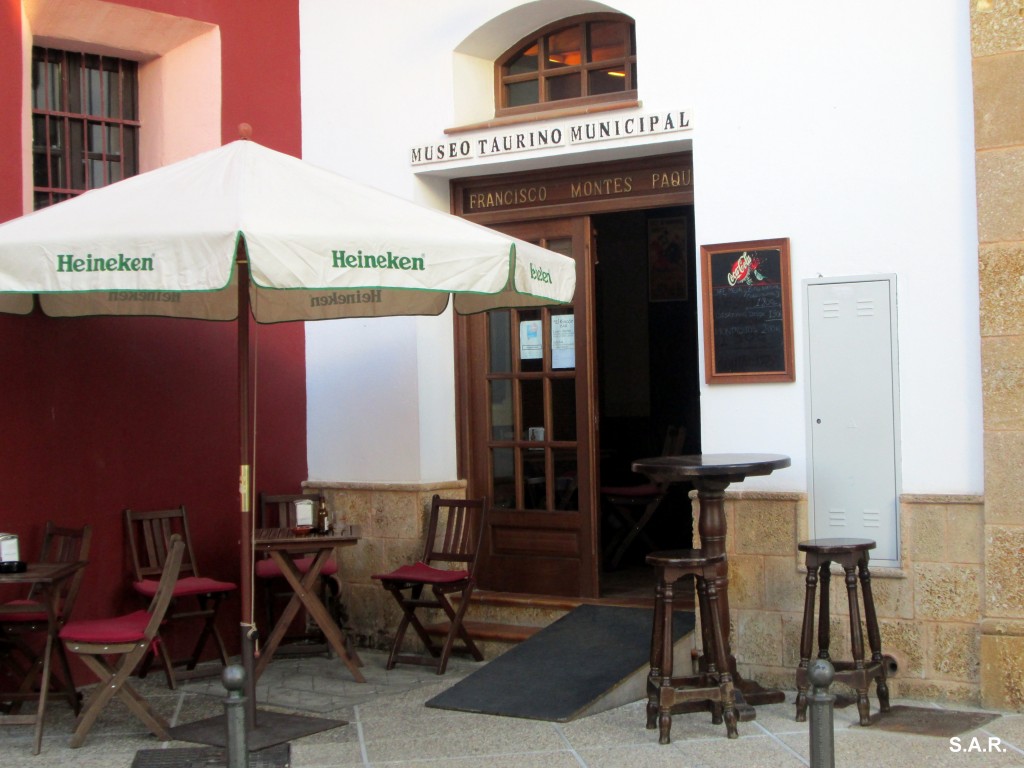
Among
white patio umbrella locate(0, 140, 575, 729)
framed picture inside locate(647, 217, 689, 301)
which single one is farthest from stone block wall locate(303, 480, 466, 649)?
framed picture inside locate(647, 217, 689, 301)

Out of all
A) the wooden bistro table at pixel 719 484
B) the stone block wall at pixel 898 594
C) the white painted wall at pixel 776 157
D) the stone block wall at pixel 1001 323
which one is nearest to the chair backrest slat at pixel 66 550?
the white painted wall at pixel 776 157

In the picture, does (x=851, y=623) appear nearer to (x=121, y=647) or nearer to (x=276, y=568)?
(x=121, y=647)

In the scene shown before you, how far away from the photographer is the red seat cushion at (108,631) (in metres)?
5.88

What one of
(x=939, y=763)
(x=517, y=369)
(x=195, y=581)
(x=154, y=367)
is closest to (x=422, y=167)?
(x=517, y=369)

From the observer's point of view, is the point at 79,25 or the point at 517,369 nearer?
the point at 79,25

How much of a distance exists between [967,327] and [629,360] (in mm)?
5706

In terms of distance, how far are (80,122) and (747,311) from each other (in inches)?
164

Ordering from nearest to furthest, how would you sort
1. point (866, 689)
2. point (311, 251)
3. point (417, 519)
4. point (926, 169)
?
point (311, 251) < point (866, 689) < point (926, 169) < point (417, 519)

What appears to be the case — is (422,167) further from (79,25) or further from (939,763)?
(939,763)

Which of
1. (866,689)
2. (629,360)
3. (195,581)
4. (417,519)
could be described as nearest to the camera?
(866,689)

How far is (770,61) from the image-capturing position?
6.89m

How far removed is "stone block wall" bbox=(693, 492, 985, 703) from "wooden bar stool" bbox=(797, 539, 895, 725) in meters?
0.31

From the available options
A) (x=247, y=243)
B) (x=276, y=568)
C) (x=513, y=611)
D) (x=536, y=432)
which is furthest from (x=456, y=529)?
(x=247, y=243)

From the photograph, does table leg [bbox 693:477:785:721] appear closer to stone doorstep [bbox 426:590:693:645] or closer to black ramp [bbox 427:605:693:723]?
black ramp [bbox 427:605:693:723]
